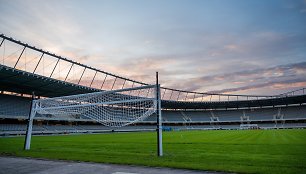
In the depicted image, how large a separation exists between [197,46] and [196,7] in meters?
8.61

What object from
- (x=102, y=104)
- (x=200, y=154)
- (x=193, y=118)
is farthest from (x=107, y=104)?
(x=193, y=118)

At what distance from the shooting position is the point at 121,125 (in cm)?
1680

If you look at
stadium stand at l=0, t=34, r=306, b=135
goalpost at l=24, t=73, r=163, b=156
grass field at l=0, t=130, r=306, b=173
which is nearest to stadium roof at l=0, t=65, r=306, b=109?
stadium stand at l=0, t=34, r=306, b=135

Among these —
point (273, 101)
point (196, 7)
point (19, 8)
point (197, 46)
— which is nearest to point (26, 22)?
point (19, 8)

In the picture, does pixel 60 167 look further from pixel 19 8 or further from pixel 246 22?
pixel 246 22

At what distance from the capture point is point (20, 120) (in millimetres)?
50344

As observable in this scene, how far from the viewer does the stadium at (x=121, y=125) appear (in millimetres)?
11242

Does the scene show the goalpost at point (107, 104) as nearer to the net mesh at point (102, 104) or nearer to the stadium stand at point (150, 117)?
the net mesh at point (102, 104)

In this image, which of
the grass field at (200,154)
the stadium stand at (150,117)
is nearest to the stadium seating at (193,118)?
the stadium stand at (150,117)

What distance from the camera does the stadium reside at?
36.9ft

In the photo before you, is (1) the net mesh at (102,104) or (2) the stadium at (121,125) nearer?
(2) the stadium at (121,125)

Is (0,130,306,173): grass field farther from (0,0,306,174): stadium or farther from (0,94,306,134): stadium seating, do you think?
(0,94,306,134): stadium seating

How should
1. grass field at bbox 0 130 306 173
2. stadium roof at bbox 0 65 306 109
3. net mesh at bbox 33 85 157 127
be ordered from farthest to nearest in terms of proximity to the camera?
stadium roof at bbox 0 65 306 109
net mesh at bbox 33 85 157 127
grass field at bbox 0 130 306 173

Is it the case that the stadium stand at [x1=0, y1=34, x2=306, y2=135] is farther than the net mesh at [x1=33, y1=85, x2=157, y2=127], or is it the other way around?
the stadium stand at [x1=0, y1=34, x2=306, y2=135]
